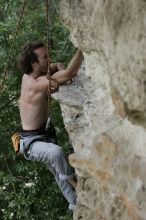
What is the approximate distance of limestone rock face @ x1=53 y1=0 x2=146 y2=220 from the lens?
149 inches

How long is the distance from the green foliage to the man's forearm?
256 cm

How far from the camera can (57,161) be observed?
18.3 feet

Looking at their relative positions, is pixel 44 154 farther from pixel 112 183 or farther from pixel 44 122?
pixel 112 183

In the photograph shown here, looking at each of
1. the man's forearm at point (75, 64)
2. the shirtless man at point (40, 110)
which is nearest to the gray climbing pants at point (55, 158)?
the shirtless man at point (40, 110)

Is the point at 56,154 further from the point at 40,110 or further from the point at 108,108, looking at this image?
the point at 108,108

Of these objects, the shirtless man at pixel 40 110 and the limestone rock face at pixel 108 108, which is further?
the shirtless man at pixel 40 110

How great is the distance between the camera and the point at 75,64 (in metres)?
5.57

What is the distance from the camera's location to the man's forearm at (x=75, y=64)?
5523mm

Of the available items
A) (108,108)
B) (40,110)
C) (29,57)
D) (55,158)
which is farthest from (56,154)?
(29,57)

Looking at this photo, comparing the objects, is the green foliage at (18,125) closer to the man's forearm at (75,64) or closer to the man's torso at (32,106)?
the man's torso at (32,106)

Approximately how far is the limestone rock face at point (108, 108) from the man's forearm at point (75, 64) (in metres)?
0.24

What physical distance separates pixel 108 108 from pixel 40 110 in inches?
42.9

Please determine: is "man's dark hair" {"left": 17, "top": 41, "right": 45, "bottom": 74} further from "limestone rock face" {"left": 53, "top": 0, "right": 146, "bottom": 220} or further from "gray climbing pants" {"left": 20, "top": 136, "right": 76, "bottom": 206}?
"gray climbing pants" {"left": 20, "top": 136, "right": 76, "bottom": 206}

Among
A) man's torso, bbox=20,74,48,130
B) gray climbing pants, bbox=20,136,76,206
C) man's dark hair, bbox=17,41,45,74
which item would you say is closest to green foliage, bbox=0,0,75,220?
man's torso, bbox=20,74,48,130
